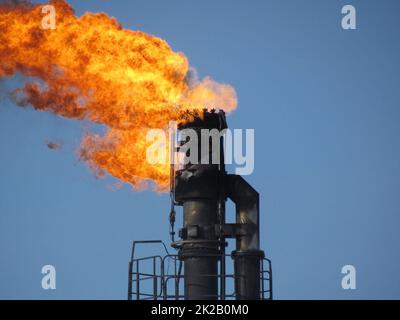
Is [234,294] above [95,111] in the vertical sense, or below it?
below

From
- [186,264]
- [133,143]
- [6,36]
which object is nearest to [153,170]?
[133,143]

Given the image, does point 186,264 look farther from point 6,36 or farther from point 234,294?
point 6,36

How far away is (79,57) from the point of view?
111ft

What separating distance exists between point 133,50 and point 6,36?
14.2ft
